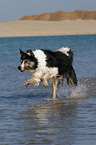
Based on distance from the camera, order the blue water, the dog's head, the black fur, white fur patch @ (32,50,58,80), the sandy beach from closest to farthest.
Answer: the blue water
the dog's head
white fur patch @ (32,50,58,80)
the black fur
the sandy beach

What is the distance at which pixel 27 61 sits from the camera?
9141 mm

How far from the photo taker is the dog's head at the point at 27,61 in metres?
9.10

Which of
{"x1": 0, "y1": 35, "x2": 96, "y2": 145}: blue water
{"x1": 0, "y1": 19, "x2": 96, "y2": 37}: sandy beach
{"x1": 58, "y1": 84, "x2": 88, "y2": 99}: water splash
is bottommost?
{"x1": 0, "y1": 35, "x2": 96, "y2": 145}: blue water

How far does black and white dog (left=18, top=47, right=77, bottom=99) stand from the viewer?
9148mm

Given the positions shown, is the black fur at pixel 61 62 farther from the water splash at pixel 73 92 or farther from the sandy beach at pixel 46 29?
the sandy beach at pixel 46 29

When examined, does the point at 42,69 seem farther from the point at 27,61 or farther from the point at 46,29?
the point at 46,29

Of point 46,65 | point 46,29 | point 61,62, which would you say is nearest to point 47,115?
point 46,65

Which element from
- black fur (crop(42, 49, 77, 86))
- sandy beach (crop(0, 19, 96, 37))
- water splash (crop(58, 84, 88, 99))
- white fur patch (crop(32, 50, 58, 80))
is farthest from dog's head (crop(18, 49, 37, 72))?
sandy beach (crop(0, 19, 96, 37))

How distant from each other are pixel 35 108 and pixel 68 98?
1538 millimetres

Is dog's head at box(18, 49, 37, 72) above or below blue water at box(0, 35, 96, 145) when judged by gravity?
above

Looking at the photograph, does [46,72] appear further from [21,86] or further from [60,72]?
[21,86]

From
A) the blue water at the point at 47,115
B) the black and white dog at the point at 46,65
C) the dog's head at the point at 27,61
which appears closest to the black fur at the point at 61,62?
the black and white dog at the point at 46,65

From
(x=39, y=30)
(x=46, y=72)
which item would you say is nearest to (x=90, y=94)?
(x=46, y=72)

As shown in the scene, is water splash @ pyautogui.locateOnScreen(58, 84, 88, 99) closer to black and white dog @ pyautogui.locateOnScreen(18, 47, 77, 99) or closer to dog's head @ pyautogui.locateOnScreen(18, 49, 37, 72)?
black and white dog @ pyautogui.locateOnScreen(18, 47, 77, 99)
